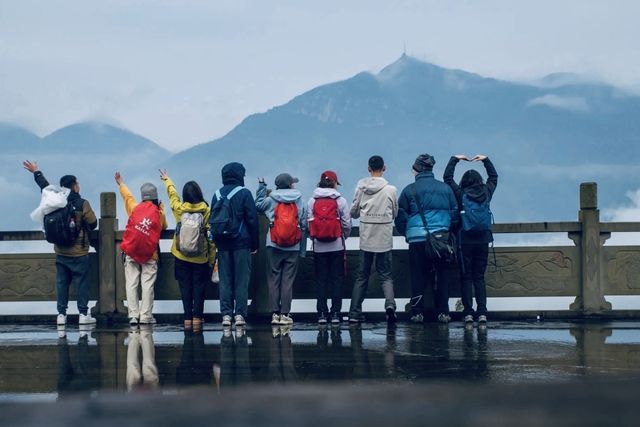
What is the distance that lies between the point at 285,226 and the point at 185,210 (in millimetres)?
1606

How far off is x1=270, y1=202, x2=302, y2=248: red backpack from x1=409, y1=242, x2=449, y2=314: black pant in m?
1.84

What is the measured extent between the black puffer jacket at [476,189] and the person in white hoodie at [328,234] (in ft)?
5.75

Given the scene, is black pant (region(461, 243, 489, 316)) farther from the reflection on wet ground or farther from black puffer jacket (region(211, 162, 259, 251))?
black puffer jacket (region(211, 162, 259, 251))

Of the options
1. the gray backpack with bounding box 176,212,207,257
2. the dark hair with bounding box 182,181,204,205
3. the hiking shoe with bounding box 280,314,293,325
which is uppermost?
the dark hair with bounding box 182,181,204,205

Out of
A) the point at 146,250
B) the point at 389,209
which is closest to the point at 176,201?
the point at 146,250

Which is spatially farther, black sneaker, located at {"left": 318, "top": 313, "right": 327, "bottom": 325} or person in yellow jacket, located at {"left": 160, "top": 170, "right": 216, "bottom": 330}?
black sneaker, located at {"left": 318, "top": 313, "right": 327, "bottom": 325}

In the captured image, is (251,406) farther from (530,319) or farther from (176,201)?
(530,319)

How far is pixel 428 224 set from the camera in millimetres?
14883

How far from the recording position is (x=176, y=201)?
1511 centimetres

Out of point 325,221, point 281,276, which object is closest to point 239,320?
point 281,276

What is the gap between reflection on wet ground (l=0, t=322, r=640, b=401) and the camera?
28.1 ft

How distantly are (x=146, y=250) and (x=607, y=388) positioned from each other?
14.6 meters

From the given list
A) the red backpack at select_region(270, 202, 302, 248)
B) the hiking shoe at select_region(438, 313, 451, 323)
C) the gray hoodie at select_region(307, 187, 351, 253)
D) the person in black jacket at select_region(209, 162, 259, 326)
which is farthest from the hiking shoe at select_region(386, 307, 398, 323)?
the person in black jacket at select_region(209, 162, 259, 326)

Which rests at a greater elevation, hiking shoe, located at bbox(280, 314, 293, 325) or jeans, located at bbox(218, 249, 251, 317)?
jeans, located at bbox(218, 249, 251, 317)
